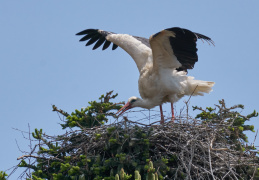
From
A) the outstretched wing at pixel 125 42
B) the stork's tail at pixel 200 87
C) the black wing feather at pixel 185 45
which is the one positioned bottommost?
the stork's tail at pixel 200 87

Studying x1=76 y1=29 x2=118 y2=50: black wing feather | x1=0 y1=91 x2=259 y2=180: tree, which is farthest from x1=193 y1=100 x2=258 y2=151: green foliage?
x1=76 y1=29 x2=118 y2=50: black wing feather

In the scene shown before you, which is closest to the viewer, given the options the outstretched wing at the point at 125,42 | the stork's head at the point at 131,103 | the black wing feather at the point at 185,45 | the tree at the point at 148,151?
the tree at the point at 148,151

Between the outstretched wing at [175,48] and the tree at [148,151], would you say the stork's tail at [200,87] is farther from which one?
the tree at [148,151]

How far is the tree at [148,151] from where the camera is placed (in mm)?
6199

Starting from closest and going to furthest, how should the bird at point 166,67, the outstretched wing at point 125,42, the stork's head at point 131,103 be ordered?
the bird at point 166,67
the stork's head at point 131,103
the outstretched wing at point 125,42

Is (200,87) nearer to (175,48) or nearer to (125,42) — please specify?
(175,48)

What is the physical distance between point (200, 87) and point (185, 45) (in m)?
1.04

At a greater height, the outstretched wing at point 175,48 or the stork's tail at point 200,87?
the outstretched wing at point 175,48

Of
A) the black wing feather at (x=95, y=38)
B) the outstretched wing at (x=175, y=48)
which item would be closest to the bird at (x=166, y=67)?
the outstretched wing at (x=175, y=48)

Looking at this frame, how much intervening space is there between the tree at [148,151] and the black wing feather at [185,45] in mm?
1227

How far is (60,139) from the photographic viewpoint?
7.01 m

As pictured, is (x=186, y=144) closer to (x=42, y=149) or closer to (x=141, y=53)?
(x=42, y=149)

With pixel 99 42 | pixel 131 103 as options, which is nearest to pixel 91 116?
pixel 131 103

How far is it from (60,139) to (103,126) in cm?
60
